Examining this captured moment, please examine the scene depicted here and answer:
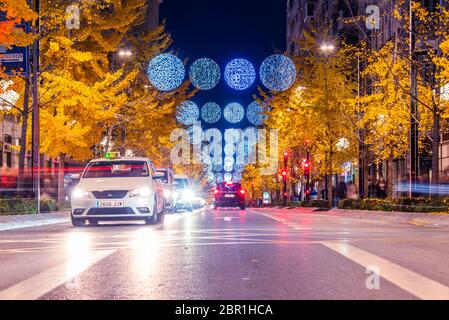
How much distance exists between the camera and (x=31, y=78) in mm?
26188

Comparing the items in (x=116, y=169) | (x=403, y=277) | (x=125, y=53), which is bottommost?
(x=403, y=277)

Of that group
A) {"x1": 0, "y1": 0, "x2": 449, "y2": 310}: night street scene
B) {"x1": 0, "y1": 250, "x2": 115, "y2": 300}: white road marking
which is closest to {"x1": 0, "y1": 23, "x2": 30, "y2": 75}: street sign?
{"x1": 0, "y1": 0, "x2": 449, "y2": 310}: night street scene

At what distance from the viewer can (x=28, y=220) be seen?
20969mm

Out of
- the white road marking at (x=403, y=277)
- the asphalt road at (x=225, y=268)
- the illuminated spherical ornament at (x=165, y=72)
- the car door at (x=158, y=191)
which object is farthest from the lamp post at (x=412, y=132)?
the illuminated spherical ornament at (x=165, y=72)

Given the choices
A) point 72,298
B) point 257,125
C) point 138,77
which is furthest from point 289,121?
point 72,298

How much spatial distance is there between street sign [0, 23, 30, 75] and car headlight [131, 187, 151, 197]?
716 cm

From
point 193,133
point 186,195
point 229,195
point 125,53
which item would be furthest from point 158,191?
point 193,133

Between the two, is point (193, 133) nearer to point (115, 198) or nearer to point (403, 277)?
point (115, 198)

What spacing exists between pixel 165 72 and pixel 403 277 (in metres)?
38.8

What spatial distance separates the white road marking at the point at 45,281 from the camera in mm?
6249

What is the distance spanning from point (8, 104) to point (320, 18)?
52.6 metres

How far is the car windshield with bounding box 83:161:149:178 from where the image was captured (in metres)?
19.4
